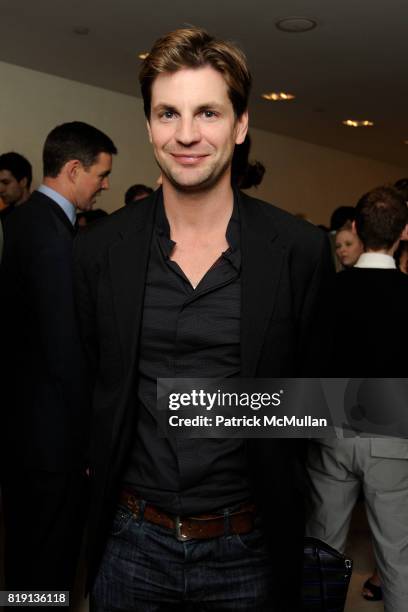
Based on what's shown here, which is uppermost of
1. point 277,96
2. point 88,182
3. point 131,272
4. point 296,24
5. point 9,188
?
point 277,96

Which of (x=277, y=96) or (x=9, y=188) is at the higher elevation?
(x=277, y=96)

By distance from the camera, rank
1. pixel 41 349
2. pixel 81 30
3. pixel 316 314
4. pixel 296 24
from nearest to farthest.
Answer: pixel 316 314 → pixel 41 349 → pixel 296 24 → pixel 81 30

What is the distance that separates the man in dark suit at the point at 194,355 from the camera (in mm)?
1489

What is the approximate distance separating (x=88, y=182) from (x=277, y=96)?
564 cm

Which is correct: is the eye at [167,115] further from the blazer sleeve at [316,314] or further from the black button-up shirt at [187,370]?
the blazer sleeve at [316,314]

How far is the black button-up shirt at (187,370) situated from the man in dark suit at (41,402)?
0.99 metres

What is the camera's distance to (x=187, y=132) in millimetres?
1447

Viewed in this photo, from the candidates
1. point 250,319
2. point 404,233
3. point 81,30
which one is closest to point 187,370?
point 250,319

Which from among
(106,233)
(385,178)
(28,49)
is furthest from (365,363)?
(385,178)

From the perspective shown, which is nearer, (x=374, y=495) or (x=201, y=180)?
(x=201, y=180)

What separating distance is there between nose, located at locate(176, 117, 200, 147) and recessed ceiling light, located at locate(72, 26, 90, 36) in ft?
16.2

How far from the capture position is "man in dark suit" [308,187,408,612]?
2527mm

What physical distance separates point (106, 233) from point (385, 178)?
11.8m

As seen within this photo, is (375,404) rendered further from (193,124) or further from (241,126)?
(193,124)
